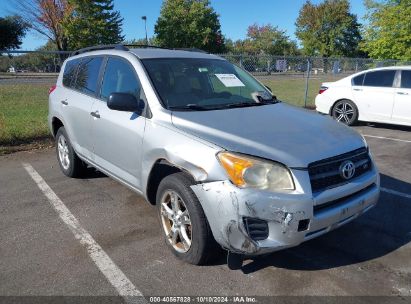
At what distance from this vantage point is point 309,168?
2906 millimetres

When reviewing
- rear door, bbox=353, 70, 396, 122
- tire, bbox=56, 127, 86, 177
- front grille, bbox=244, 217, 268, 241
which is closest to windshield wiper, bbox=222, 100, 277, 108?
front grille, bbox=244, 217, 268, 241

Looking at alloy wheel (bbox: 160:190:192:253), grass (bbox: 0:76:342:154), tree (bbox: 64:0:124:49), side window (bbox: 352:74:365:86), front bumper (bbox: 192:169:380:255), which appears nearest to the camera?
front bumper (bbox: 192:169:380:255)

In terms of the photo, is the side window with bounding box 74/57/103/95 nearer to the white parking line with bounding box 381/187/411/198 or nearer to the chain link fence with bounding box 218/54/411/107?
the white parking line with bounding box 381/187/411/198

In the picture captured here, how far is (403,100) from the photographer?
9.07 meters

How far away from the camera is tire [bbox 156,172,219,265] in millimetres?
3033

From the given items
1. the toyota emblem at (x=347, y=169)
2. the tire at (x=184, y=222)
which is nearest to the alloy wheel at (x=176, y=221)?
the tire at (x=184, y=222)

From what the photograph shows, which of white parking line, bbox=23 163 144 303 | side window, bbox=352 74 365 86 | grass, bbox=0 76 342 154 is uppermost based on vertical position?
side window, bbox=352 74 365 86

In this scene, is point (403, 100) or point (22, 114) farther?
point (22, 114)

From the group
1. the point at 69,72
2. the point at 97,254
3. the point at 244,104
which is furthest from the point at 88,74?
the point at 97,254

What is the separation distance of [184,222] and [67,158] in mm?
3012

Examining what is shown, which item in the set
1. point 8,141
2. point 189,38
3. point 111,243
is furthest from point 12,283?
point 189,38

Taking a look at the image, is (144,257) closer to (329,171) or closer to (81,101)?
(329,171)

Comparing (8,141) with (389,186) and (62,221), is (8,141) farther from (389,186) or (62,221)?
(389,186)

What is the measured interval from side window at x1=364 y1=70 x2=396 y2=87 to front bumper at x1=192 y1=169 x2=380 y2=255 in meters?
7.55
